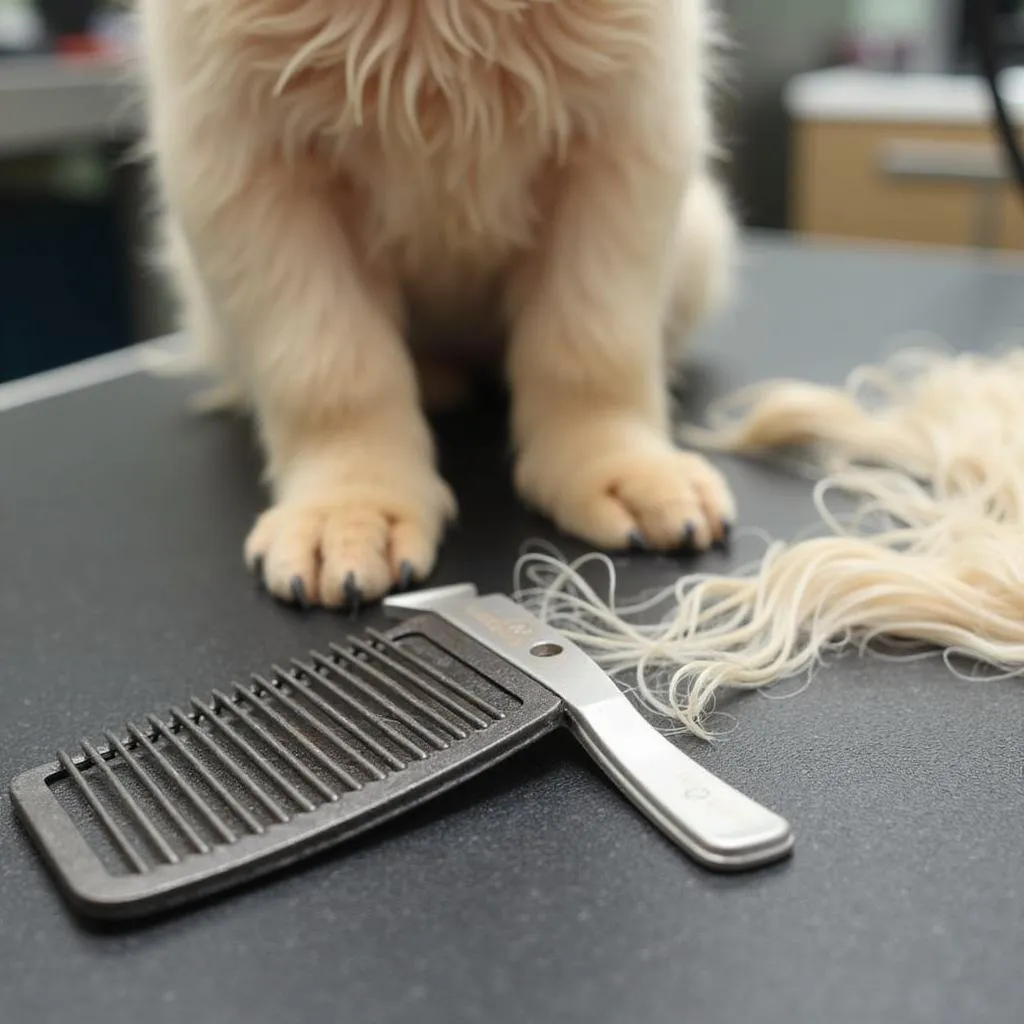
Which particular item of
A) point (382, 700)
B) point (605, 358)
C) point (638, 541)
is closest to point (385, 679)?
point (382, 700)

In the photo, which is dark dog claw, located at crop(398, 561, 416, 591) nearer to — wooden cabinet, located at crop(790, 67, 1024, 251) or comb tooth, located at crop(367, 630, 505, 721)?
comb tooth, located at crop(367, 630, 505, 721)

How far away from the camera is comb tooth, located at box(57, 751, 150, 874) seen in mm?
492

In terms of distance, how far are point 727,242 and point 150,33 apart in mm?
677

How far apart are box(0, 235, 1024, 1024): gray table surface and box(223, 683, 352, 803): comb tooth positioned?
1.3 inches

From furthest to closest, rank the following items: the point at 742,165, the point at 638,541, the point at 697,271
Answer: the point at 742,165
the point at 697,271
the point at 638,541

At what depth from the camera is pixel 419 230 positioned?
911 millimetres

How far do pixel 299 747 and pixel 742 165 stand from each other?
2459 mm

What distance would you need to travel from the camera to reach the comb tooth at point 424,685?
0.59m

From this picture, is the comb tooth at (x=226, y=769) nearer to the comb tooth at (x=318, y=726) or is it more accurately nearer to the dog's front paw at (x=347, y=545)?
the comb tooth at (x=318, y=726)

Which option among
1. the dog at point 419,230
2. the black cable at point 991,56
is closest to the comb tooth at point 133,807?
the dog at point 419,230

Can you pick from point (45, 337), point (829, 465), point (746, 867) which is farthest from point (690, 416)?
point (45, 337)

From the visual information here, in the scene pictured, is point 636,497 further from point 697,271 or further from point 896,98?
point 896,98

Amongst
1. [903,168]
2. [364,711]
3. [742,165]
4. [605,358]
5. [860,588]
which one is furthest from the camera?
[742,165]

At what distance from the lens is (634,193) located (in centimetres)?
91
